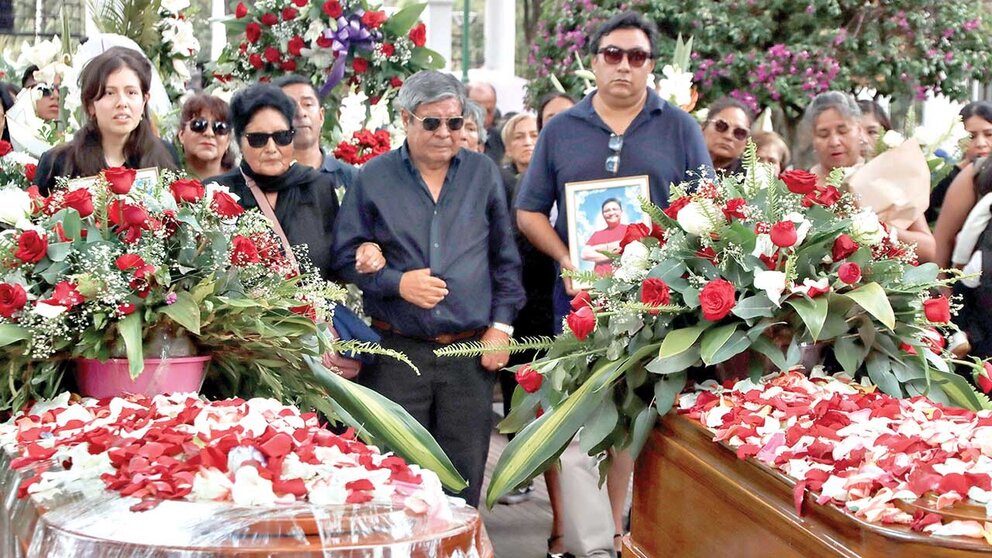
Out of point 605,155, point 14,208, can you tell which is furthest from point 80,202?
point 605,155

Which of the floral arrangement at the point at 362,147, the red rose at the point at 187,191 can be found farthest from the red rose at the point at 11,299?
the floral arrangement at the point at 362,147

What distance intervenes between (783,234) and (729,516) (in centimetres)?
87

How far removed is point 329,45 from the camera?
23.4 ft

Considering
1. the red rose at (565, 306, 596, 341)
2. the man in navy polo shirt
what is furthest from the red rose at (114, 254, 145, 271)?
the man in navy polo shirt

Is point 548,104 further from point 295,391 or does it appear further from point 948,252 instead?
point 295,391

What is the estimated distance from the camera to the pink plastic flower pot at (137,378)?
354 cm

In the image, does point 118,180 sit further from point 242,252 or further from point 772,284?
point 772,284

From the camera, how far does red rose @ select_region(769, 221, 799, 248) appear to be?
3.73 metres

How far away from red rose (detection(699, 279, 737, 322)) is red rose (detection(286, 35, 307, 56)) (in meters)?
3.92

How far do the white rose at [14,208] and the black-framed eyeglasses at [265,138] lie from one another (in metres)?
1.40

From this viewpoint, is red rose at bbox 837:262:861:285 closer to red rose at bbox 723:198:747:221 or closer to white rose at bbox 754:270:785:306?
white rose at bbox 754:270:785:306

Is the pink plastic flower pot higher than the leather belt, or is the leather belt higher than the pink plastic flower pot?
the pink plastic flower pot

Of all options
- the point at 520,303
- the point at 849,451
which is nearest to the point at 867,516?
the point at 849,451

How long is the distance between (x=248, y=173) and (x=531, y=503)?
2437mm
